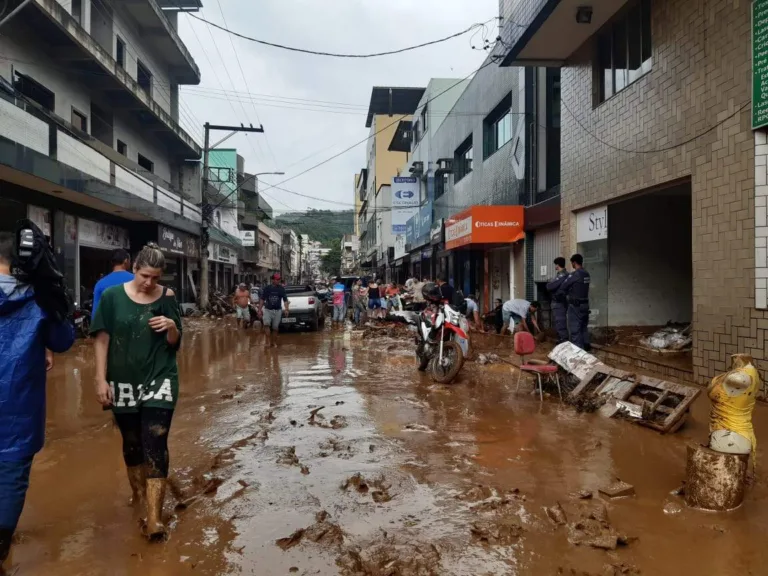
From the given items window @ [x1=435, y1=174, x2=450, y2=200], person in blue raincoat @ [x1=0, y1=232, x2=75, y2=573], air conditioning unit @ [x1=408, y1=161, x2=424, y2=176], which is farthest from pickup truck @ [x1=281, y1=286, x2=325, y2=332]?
air conditioning unit @ [x1=408, y1=161, x2=424, y2=176]

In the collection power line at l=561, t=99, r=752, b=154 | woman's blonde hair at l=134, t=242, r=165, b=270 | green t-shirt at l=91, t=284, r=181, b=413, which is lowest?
green t-shirt at l=91, t=284, r=181, b=413

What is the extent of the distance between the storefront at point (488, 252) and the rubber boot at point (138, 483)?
483 inches

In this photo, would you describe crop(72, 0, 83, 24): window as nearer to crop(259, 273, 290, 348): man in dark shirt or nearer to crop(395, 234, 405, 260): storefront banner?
crop(259, 273, 290, 348): man in dark shirt

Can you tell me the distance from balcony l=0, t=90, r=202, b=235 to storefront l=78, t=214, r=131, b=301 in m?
0.72

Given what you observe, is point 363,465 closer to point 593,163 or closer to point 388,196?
point 593,163

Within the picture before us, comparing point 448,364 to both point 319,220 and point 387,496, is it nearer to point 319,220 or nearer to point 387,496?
point 387,496

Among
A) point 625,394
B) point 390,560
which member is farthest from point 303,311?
point 390,560

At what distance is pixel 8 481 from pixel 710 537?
3.83 meters

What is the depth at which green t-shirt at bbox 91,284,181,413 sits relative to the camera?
11.4 ft

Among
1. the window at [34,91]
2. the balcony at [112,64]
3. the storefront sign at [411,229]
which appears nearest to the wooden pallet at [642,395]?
the balcony at [112,64]

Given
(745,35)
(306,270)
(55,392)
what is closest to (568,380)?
(745,35)

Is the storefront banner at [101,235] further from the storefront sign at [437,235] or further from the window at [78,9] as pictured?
the storefront sign at [437,235]

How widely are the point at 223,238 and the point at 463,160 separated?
18.4 m

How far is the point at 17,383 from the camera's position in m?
2.79
